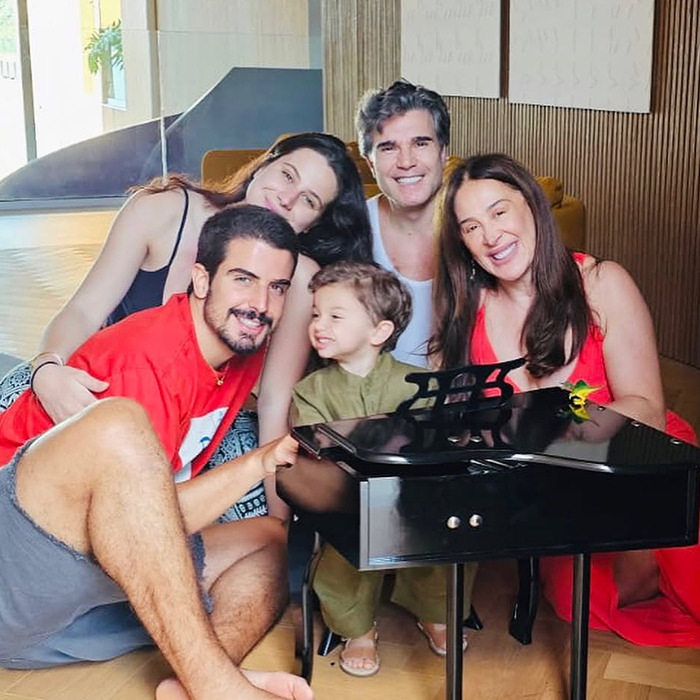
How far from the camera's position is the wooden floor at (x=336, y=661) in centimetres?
267

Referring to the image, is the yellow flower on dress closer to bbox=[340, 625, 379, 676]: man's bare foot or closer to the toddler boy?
the toddler boy

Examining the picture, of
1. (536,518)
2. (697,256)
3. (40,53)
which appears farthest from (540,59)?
(536,518)

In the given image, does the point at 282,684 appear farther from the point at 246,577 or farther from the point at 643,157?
the point at 643,157

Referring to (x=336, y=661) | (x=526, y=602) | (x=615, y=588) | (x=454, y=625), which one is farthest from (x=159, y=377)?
(x=615, y=588)

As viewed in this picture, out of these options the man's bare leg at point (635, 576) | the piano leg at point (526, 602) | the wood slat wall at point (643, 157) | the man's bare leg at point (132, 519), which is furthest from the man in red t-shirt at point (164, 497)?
the wood slat wall at point (643, 157)

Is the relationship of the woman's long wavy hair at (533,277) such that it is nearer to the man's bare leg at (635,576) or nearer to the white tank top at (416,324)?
the white tank top at (416,324)

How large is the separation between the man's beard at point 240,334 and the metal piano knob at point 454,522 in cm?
75

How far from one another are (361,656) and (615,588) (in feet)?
1.98

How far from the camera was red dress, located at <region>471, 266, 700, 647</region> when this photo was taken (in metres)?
2.82

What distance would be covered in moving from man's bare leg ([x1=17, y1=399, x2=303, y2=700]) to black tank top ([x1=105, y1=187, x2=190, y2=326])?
0.47 metres

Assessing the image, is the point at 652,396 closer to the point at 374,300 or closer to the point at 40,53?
the point at 374,300

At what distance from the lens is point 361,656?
2.77m

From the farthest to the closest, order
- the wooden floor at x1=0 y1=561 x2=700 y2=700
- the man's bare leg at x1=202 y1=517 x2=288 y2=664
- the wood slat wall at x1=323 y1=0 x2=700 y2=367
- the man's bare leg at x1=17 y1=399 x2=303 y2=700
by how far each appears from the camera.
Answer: the wood slat wall at x1=323 y1=0 x2=700 y2=367
the man's bare leg at x1=202 y1=517 x2=288 y2=664
the wooden floor at x1=0 y1=561 x2=700 y2=700
the man's bare leg at x1=17 y1=399 x2=303 y2=700

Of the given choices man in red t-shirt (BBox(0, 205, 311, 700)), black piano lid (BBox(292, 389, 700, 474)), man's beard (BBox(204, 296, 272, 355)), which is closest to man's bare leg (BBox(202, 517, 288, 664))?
man in red t-shirt (BBox(0, 205, 311, 700))
